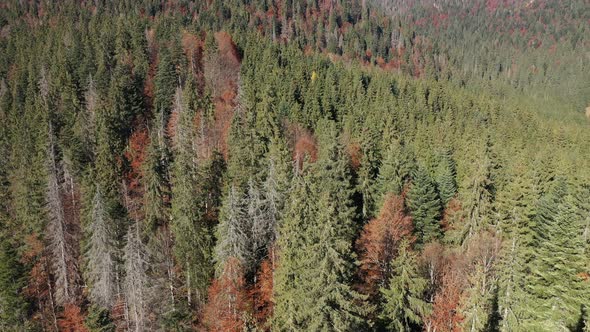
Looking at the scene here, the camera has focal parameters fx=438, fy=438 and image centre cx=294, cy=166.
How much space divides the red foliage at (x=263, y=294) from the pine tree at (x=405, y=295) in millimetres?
10910

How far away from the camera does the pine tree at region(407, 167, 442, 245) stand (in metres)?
40.9

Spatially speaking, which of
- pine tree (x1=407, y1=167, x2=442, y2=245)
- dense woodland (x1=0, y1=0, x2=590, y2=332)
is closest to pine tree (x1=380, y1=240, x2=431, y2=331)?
dense woodland (x1=0, y1=0, x2=590, y2=332)

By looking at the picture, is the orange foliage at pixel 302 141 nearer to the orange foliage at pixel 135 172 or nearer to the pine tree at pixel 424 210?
the pine tree at pixel 424 210

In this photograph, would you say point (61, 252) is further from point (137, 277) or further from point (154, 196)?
point (137, 277)

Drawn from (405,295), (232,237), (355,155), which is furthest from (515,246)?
(355,155)

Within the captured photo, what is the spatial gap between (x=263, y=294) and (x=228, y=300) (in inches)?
116

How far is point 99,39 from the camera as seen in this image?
87.5m

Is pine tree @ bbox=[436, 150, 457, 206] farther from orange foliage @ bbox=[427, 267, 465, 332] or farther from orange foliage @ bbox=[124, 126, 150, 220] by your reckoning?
orange foliage @ bbox=[124, 126, 150, 220]

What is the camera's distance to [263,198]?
133 feet

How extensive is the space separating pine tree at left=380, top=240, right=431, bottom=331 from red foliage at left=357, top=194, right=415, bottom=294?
2417 mm

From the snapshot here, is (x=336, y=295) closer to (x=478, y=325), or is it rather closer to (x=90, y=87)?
(x=478, y=325)

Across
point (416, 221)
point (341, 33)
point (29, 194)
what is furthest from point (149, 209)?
point (341, 33)

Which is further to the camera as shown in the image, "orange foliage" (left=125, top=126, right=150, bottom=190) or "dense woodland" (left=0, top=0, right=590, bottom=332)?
"orange foliage" (left=125, top=126, right=150, bottom=190)

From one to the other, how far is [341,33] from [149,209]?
119947 millimetres
